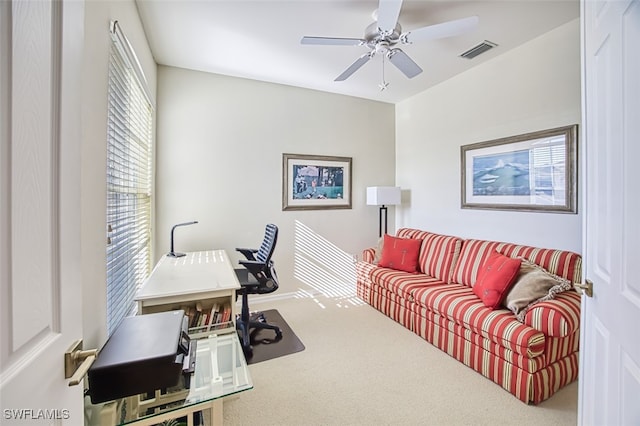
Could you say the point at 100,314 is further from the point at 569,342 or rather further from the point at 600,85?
the point at 569,342

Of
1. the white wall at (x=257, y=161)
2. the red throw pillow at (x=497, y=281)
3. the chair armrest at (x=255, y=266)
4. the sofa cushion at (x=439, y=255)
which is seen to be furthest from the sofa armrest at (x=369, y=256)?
the chair armrest at (x=255, y=266)

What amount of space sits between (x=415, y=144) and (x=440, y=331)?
258 centimetres

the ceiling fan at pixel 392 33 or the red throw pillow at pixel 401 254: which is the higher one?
the ceiling fan at pixel 392 33

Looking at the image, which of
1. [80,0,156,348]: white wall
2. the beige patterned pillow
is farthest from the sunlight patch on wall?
[80,0,156,348]: white wall

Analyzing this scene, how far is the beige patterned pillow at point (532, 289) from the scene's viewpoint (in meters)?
2.14

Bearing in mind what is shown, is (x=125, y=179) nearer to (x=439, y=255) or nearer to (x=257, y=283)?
(x=257, y=283)

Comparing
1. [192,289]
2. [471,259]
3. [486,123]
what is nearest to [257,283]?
[192,289]

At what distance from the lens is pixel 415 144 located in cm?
420

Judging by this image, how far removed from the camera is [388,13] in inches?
73.2

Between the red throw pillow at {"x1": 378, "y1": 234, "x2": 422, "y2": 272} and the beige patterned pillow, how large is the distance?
1214mm

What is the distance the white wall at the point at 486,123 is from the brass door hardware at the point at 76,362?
3.19 m

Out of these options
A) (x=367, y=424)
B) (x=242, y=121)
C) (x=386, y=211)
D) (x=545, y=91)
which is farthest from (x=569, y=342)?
(x=242, y=121)

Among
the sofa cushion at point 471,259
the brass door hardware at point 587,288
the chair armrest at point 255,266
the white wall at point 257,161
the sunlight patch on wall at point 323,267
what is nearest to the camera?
the brass door hardware at point 587,288

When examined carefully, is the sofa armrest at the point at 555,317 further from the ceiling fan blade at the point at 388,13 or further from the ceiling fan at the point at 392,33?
the ceiling fan blade at the point at 388,13
